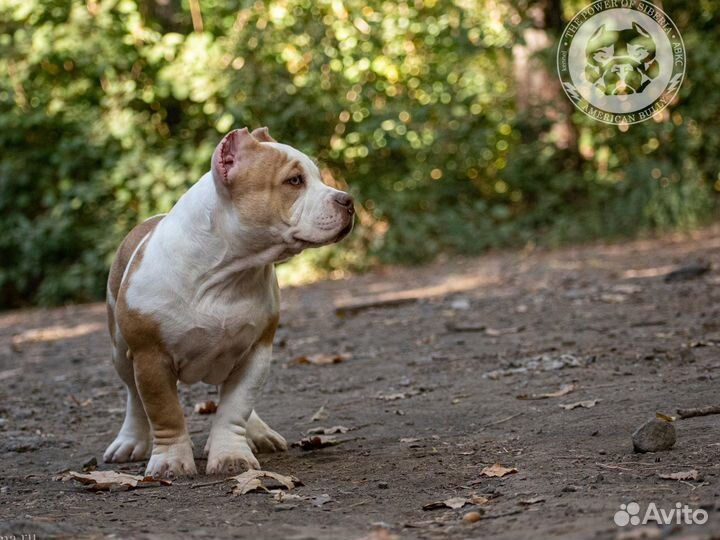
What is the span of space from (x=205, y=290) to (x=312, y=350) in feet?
10.4

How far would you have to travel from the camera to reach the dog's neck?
4035mm

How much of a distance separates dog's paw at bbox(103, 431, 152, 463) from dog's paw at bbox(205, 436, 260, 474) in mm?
534

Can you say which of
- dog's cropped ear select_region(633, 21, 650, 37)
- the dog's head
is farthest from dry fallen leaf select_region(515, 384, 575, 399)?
dog's cropped ear select_region(633, 21, 650, 37)

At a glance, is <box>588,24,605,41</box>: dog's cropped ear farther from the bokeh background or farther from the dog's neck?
the dog's neck

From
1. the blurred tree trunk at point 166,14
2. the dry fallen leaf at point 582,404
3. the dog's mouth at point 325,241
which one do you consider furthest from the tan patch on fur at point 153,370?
the blurred tree trunk at point 166,14

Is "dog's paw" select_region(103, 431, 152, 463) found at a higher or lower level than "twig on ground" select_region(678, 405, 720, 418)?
higher

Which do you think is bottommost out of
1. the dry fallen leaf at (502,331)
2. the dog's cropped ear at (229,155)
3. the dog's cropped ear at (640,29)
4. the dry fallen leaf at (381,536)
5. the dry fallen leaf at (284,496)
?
the dry fallen leaf at (502,331)

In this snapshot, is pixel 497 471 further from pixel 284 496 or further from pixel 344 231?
pixel 344 231

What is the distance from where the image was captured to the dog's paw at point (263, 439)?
14.6ft

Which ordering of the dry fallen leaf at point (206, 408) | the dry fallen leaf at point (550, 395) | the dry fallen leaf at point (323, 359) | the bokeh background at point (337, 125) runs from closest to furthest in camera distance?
the dry fallen leaf at point (550, 395) → the dry fallen leaf at point (206, 408) → the dry fallen leaf at point (323, 359) → the bokeh background at point (337, 125)

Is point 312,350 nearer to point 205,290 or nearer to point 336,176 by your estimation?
point 205,290

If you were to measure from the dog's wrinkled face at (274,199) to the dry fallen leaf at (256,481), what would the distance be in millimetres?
848

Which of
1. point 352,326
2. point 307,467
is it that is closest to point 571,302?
point 352,326

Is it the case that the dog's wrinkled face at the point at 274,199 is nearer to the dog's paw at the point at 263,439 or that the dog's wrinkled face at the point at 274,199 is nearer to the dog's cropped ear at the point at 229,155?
the dog's cropped ear at the point at 229,155
